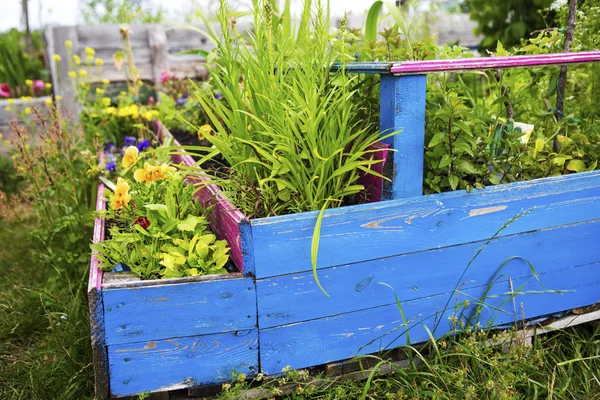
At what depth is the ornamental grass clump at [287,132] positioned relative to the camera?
1686 mm

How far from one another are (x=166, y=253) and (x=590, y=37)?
2008 millimetres

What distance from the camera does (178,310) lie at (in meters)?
1.61

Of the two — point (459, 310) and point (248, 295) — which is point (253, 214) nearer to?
point (248, 295)

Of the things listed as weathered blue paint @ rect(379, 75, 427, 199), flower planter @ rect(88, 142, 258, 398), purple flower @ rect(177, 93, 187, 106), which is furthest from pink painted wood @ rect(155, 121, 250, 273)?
purple flower @ rect(177, 93, 187, 106)

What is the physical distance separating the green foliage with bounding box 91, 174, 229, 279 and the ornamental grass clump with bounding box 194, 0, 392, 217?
6.7 inches

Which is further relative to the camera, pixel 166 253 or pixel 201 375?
pixel 166 253

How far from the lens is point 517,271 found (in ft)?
6.49

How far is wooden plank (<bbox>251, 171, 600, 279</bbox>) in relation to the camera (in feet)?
5.34

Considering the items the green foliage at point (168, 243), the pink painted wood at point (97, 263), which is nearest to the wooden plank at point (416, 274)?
the green foliage at point (168, 243)

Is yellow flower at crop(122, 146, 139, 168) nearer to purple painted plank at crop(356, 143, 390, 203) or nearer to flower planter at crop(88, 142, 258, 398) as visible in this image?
flower planter at crop(88, 142, 258, 398)

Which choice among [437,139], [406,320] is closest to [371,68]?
[437,139]

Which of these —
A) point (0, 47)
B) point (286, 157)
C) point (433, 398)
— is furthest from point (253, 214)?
point (0, 47)

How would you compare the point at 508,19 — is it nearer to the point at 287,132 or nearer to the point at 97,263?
the point at 287,132

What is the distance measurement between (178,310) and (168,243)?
307 millimetres
